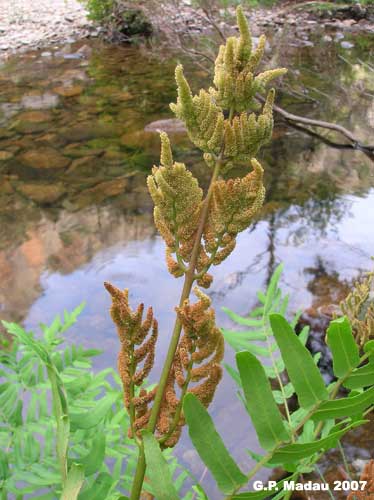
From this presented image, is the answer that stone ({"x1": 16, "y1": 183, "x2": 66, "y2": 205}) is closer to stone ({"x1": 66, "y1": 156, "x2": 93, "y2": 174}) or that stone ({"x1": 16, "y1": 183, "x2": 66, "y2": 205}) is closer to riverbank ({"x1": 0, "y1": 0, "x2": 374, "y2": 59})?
stone ({"x1": 66, "y1": 156, "x2": 93, "y2": 174})

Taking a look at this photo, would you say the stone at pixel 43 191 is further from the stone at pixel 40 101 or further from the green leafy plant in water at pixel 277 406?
the green leafy plant in water at pixel 277 406

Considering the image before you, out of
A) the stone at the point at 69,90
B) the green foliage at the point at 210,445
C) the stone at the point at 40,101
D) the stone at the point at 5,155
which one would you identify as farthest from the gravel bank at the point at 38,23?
the green foliage at the point at 210,445

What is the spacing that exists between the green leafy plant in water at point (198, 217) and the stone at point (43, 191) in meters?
5.17

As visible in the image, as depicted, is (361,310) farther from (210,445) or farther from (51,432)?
(210,445)

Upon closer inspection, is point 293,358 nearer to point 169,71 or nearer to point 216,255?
point 216,255

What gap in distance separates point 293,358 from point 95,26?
540 inches

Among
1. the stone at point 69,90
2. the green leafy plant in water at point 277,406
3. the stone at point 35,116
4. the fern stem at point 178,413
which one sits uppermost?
the green leafy plant in water at point 277,406

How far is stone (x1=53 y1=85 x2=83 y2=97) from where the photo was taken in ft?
28.6

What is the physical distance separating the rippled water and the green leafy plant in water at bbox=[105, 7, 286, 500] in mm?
2470

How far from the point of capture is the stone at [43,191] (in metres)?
5.79

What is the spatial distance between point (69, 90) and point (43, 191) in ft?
11.7

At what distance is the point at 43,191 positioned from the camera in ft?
19.4

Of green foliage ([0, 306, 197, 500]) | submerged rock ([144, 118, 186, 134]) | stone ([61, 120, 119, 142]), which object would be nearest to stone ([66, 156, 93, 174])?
stone ([61, 120, 119, 142])

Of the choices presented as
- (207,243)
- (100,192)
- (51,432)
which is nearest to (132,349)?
(207,243)
